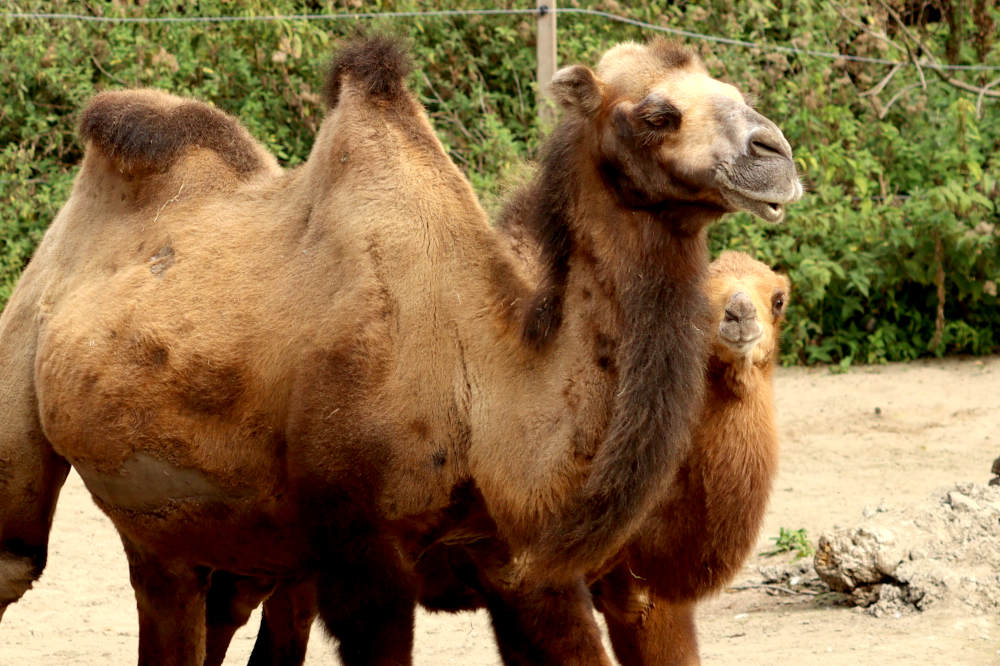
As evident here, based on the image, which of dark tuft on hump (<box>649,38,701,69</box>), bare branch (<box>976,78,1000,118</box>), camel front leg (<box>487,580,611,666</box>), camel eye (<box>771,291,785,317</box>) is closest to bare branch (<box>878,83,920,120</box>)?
bare branch (<box>976,78,1000,118</box>)

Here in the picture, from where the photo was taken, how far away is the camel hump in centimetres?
572

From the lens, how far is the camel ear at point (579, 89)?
4.57 m

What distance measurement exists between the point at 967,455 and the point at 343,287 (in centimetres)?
557

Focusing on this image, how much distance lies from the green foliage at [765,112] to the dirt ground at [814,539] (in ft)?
1.89

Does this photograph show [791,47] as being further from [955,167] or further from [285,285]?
[285,285]

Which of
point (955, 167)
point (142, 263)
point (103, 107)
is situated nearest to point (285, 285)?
point (142, 263)

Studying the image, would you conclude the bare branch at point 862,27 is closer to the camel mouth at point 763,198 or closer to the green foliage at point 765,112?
the green foliage at point 765,112

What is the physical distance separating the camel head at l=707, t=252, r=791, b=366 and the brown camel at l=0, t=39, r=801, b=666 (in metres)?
0.56

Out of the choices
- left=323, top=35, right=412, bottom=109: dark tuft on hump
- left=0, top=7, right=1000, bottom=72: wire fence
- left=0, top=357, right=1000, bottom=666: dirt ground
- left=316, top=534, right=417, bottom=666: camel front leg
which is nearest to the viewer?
left=316, top=534, right=417, bottom=666: camel front leg

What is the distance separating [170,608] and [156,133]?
179 cm

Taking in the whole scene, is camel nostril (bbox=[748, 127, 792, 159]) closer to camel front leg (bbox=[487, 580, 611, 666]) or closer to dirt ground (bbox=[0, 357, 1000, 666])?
camel front leg (bbox=[487, 580, 611, 666])

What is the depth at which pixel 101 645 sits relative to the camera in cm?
726

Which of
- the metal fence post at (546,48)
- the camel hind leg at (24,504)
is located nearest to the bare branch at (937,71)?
the metal fence post at (546,48)

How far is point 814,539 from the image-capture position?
802 cm
